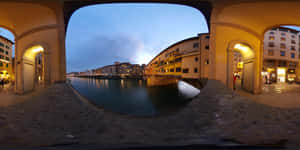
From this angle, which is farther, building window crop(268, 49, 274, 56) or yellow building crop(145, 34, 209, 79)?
building window crop(268, 49, 274, 56)

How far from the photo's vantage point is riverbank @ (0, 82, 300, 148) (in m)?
1.84

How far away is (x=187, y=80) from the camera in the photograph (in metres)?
7.08

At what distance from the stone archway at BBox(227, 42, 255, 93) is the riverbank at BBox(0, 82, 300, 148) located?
96cm

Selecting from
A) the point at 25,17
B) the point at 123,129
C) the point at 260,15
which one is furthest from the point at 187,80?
the point at 25,17

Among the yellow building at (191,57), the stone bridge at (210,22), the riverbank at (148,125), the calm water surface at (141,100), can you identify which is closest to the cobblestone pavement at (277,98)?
the riverbank at (148,125)

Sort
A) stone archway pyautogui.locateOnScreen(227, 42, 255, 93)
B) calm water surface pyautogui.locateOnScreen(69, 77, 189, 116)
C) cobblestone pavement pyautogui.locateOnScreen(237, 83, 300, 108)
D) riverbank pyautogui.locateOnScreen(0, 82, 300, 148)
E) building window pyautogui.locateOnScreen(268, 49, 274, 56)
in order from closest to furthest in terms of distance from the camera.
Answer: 1. riverbank pyautogui.locateOnScreen(0, 82, 300, 148)
2. cobblestone pavement pyautogui.locateOnScreen(237, 83, 300, 108)
3. stone archway pyautogui.locateOnScreen(227, 42, 255, 93)
4. calm water surface pyautogui.locateOnScreen(69, 77, 189, 116)
5. building window pyautogui.locateOnScreen(268, 49, 274, 56)

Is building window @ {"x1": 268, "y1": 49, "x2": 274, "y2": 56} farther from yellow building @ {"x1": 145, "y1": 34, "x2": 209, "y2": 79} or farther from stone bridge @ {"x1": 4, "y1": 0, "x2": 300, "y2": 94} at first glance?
yellow building @ {"x1": 145, "y1": 34, "x2": 209, "y2": 79}

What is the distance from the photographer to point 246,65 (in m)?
5.07

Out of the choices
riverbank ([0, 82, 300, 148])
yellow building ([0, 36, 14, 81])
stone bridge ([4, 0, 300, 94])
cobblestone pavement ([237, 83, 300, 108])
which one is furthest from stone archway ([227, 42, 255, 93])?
yellow building ([0, 36, 14, 81])

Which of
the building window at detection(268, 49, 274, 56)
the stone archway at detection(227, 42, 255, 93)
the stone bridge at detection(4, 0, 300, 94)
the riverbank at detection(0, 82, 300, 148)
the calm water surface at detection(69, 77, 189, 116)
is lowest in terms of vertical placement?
the calm water surface at detection(69, 77, 189, 116)

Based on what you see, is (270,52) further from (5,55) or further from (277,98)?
(5,55)

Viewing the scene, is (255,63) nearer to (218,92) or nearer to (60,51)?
(218,92)

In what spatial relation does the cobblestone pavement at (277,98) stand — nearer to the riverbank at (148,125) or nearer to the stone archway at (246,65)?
the stone archway at (246,65)

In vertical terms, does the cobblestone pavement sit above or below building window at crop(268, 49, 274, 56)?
below
